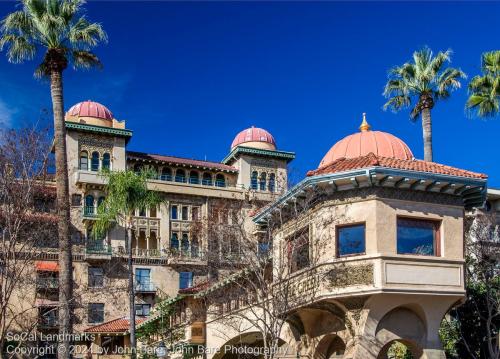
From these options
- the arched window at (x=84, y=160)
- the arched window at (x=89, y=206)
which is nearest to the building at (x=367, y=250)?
the arched window at (x=89, y=206)

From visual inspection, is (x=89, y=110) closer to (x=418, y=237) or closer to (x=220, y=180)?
(x=220, y=180)

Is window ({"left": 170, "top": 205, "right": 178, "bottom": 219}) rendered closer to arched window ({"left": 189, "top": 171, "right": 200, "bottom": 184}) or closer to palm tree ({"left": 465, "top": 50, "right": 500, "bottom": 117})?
arched window ({"left": 189, "top": 171, "right": 200, "bottom": 184})

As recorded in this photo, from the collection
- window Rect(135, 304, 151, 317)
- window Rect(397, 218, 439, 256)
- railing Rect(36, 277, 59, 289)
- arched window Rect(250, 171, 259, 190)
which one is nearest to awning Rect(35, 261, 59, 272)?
railing Rect(36, 277, 59, 289)

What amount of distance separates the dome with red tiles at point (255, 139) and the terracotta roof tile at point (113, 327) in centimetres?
Result: 2379

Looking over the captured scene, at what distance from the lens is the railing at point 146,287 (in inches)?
2489

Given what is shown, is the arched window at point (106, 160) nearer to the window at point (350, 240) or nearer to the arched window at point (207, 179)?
the arched window at point (207, 179)

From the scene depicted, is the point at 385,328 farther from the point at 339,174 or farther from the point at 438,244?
the point at 339,174

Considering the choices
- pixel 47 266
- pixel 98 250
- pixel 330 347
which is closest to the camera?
pixel 330 347

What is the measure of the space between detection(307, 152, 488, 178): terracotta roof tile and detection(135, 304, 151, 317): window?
42.7 meters

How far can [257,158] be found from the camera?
73.0 meters

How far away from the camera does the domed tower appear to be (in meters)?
71.8

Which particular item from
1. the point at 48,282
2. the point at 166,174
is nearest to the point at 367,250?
the point at 48,282

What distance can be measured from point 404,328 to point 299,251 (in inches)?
178

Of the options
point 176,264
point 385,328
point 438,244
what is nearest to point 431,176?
point 438,244
